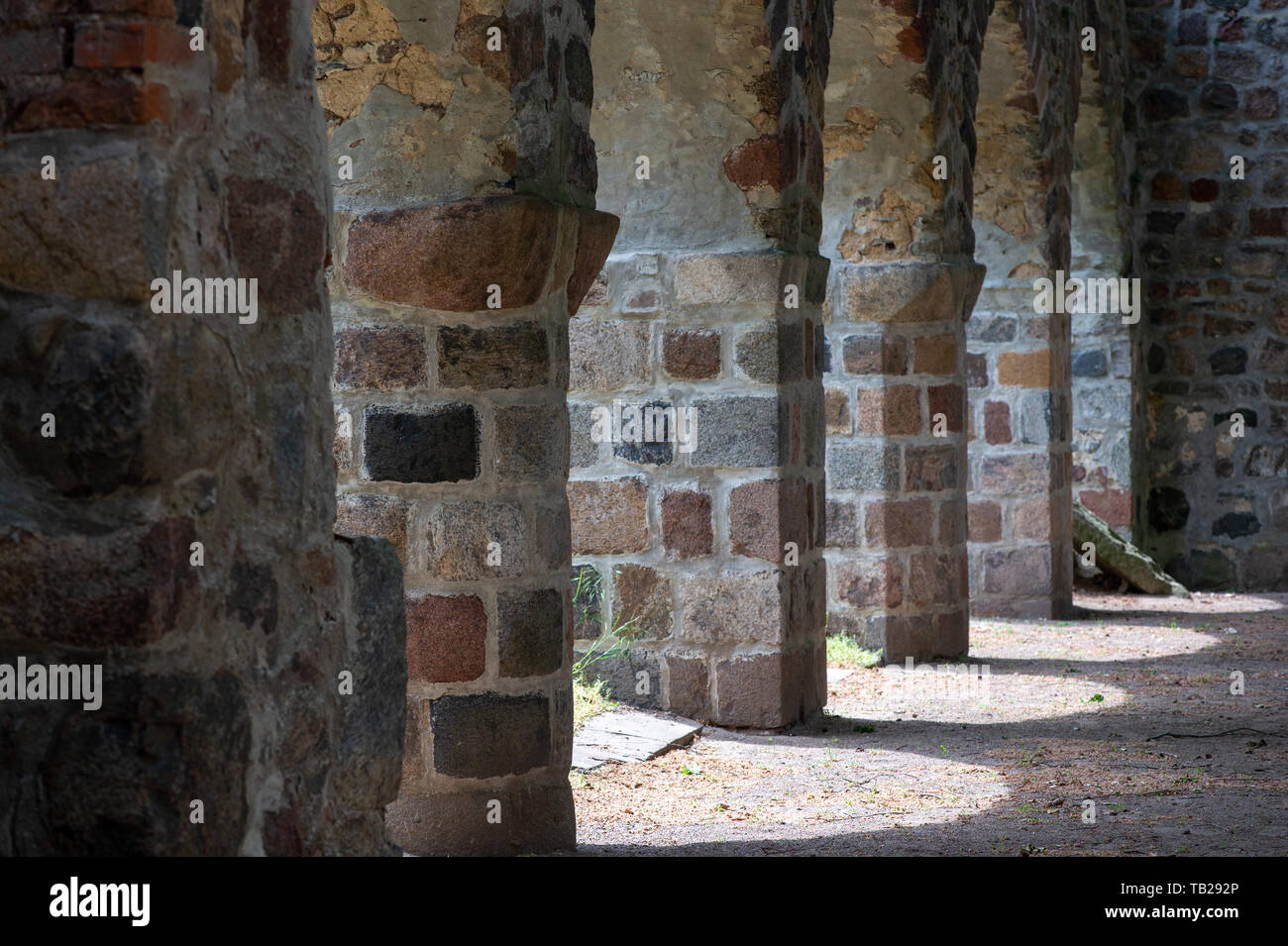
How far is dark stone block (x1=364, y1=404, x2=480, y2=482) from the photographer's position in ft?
11.2

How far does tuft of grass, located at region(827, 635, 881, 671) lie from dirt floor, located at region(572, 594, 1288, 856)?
3.3 inches

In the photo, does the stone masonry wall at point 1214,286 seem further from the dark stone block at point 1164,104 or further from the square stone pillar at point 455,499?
the square stone pillar at point 455,499

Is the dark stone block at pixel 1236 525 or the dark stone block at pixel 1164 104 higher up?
the dark stone block at pixel 1164 104

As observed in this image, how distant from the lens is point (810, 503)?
17.4 feet

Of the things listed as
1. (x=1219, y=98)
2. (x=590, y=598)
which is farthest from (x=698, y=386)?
(x=1219, y=98)

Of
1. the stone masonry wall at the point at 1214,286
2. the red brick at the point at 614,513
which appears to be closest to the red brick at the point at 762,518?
the red brick at the point at 614,513

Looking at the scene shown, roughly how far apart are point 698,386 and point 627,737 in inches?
44.9

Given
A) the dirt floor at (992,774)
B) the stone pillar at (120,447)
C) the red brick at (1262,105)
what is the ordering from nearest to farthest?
the stone pillar at (120,447) → the dirt floor at (992,774) → the red brick at (1262,105)

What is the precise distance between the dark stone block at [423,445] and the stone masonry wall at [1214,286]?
7.73 metres

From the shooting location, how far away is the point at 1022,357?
27.4 ft

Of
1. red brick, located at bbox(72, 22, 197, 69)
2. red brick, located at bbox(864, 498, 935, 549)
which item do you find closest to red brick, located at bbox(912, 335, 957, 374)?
red brick, located at bbox(864, 498, 935, 549)

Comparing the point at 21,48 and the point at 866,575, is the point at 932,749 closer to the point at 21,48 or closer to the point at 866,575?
the point at 866,575

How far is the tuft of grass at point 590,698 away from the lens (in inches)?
195

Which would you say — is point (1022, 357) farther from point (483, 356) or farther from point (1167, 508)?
point (483, 356)
